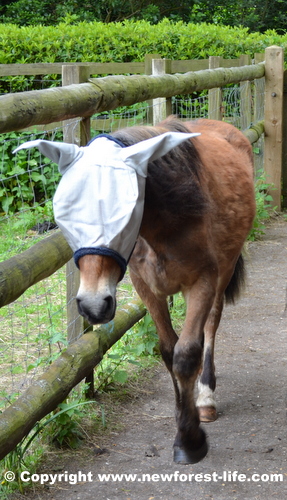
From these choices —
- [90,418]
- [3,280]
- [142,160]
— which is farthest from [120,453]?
[142,160]

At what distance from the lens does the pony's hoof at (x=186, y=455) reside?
3113 mm

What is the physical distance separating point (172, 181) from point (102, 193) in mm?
658

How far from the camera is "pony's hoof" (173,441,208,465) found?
10.2ft

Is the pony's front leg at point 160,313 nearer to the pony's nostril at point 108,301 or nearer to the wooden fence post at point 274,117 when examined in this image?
the pony's nostril at point 108,301

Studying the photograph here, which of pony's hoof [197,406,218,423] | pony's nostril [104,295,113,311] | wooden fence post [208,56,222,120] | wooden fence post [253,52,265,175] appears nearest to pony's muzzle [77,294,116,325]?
pony's nostril [104,295,113,311]

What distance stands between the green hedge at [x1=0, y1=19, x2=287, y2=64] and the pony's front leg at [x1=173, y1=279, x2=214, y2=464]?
7334 millimetres

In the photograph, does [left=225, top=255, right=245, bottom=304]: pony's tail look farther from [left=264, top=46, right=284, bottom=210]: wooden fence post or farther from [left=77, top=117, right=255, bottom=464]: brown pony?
[left=264, top=46, right=284, bottom=210]: wooden fence post

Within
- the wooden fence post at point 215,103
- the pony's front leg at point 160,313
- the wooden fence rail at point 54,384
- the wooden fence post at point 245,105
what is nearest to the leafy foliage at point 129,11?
the wooden fence post at point 245,105

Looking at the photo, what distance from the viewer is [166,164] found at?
9.84 ft

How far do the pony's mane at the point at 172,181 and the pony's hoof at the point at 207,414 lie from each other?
52.1 inches

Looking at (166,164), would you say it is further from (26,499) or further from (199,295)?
(26,499)

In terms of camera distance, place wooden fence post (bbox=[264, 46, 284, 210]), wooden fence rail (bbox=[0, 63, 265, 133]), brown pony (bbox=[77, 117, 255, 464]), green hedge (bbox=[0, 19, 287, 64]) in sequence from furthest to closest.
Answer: green hedge (bbox=[0, 19, 287, 64]) → wooden fence post (bbox=[264, 46, 284, 210]) → brown pony (bbox=[77, 117, 255, 464]) → wooden fence rail (bbox=[0, 63, 265, 133])

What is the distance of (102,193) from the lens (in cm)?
240

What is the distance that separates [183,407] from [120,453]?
524 millimetres
